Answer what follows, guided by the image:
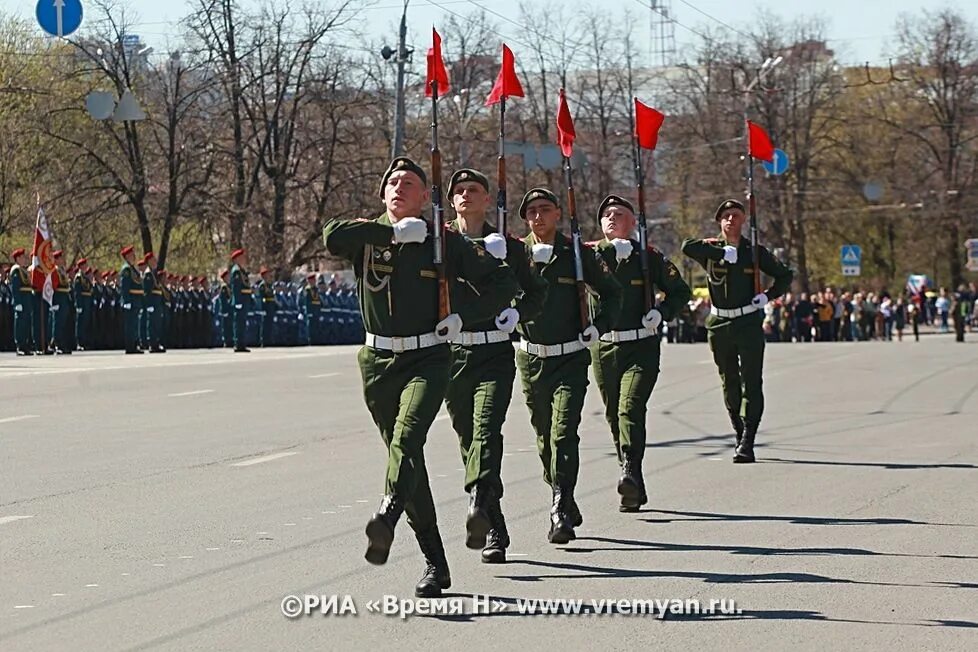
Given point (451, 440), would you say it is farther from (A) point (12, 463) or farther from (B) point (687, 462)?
(A) point (12, 463)

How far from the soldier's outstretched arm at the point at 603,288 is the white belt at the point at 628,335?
3.11ft

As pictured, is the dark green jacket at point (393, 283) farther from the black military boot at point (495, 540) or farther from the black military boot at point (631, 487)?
the black military boot at point (631, 487)

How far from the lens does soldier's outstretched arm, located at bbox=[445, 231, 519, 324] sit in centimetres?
808

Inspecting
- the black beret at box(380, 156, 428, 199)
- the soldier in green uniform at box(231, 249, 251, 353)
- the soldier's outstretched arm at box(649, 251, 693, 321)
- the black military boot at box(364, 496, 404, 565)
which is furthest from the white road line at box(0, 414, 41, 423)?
the soldier in green uniform at box(231, 249, 251, 353)

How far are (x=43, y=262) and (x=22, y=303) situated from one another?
2.62 feet

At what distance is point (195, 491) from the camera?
12.1m

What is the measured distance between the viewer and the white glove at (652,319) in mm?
11031

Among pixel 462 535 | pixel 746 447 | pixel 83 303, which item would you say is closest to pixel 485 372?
pixel 462 535

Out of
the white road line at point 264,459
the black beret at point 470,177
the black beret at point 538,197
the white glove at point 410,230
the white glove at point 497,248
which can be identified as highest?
the black beret at point 470,177

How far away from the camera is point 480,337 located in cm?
903

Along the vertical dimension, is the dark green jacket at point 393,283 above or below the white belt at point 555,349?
above

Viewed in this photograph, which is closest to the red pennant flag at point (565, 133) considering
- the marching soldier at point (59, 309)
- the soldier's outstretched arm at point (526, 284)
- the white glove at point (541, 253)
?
the white glove at point (541, 253)

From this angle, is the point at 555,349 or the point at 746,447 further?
the point at 746,447

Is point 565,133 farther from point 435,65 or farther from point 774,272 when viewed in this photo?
point 774,272
